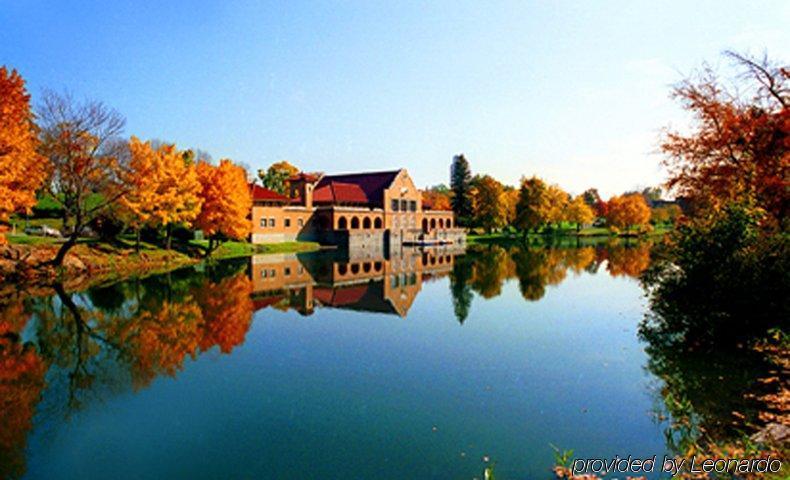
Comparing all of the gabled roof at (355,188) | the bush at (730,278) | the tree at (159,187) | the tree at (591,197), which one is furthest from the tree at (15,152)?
the tree at (591,197)

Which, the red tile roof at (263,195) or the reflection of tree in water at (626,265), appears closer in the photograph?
the reflection of tree in water at (626,265)

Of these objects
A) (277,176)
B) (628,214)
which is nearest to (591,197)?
(628,214)

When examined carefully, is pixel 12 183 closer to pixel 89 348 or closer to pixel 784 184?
pixel 89 348

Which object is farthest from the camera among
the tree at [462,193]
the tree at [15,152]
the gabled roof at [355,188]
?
the tree at [462,193]

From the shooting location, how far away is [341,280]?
2812 cm

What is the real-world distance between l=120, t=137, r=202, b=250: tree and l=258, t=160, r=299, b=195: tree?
45391 mm

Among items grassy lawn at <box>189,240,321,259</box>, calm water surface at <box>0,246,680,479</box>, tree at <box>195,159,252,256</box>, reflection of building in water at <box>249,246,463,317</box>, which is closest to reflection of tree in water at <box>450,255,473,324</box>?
calm water surface at <box>0,246,680,479</box>

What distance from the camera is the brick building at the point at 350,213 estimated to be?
165 feet

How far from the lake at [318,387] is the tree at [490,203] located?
49.3 m

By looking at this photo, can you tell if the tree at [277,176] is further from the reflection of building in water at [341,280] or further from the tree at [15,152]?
the tree at [15,152]

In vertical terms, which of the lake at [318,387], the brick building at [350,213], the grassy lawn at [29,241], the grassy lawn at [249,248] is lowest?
the lake at [318,387]

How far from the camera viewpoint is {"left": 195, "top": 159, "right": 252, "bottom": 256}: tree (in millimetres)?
37531

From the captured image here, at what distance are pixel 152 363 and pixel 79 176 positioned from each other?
1860cm

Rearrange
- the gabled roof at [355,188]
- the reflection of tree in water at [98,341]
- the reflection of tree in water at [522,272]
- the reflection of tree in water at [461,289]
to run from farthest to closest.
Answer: the gabled roof at [355,188]
the reflection of tree in water at [522,272]
the reflection of tree in water at [461,289]
the reflection of tree in water at [98,341]
